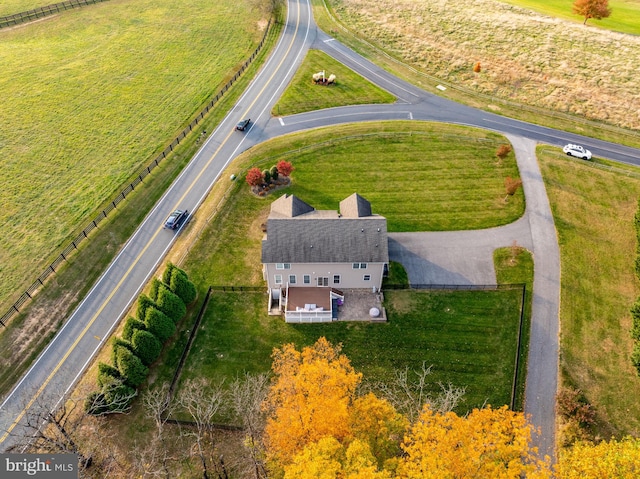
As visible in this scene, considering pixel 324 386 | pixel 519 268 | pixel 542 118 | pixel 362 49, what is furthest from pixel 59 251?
pixel 542 118

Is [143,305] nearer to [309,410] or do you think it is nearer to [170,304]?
[170,304]

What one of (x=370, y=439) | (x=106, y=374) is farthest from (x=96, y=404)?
(x=370, y=439)

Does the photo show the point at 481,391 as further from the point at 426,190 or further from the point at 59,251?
the point at 59,251

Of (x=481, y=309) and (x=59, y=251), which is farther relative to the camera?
(x=59, y=251)

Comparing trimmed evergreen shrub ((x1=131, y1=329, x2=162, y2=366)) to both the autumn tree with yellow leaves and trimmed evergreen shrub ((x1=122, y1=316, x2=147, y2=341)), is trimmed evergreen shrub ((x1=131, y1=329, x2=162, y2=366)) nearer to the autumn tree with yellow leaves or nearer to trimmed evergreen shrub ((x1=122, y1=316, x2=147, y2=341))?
trimmed evergreen shrub ((x1=122, y1=316, x2=147, y2=341))

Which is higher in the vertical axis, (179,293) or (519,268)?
(179,293)
